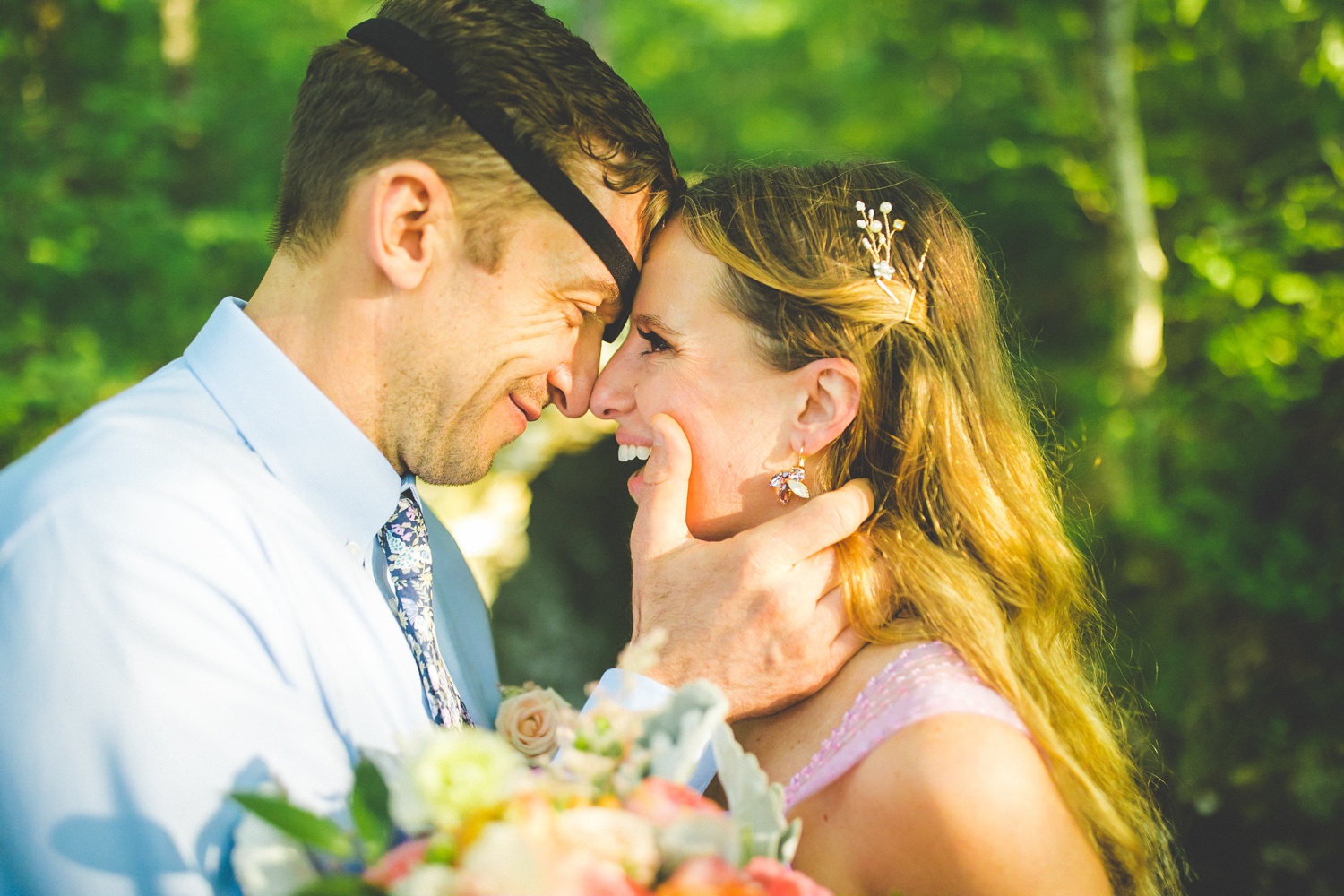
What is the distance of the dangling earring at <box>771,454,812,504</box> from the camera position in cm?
255

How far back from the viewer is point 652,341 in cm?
273

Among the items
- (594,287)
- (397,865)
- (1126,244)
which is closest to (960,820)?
(397,865)

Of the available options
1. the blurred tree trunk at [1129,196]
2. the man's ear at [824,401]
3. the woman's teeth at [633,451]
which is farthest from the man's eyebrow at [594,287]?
the blurred tree trunk at [1129,196]

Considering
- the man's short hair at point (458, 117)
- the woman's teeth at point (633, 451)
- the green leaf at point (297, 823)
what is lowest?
the green leaf at point (297, 823)

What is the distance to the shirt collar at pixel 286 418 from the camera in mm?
2207

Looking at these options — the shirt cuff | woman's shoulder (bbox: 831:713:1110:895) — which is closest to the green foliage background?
woman's shoulder (bbox: 831:713:1110:895)

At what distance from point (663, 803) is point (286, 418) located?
1403 millimetres

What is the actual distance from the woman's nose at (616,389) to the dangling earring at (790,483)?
1.59 feet

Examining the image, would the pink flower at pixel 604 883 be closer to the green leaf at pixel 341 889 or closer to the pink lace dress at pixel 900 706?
the green leaf at pixel 341 889

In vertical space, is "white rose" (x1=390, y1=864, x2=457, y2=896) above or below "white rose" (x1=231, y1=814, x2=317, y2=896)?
above

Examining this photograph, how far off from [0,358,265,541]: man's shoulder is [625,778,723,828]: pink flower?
3.65 feet

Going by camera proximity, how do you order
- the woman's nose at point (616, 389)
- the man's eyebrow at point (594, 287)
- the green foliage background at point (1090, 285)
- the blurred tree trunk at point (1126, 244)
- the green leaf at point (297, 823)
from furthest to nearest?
the blurred tree trunk at point (1126, 244), the green foliage background at point (1090, 285), the woman's nose at point (616, 389), the man's eyebrow at point (594, 287), the green leaf at point (297, 823)

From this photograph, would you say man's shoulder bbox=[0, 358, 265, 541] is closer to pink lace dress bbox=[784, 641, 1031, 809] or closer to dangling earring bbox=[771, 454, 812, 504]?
dangling earring bbox=[771, 454, 812, 504]

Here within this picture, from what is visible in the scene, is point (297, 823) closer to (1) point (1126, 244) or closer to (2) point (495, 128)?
(2) point (495, 128)
